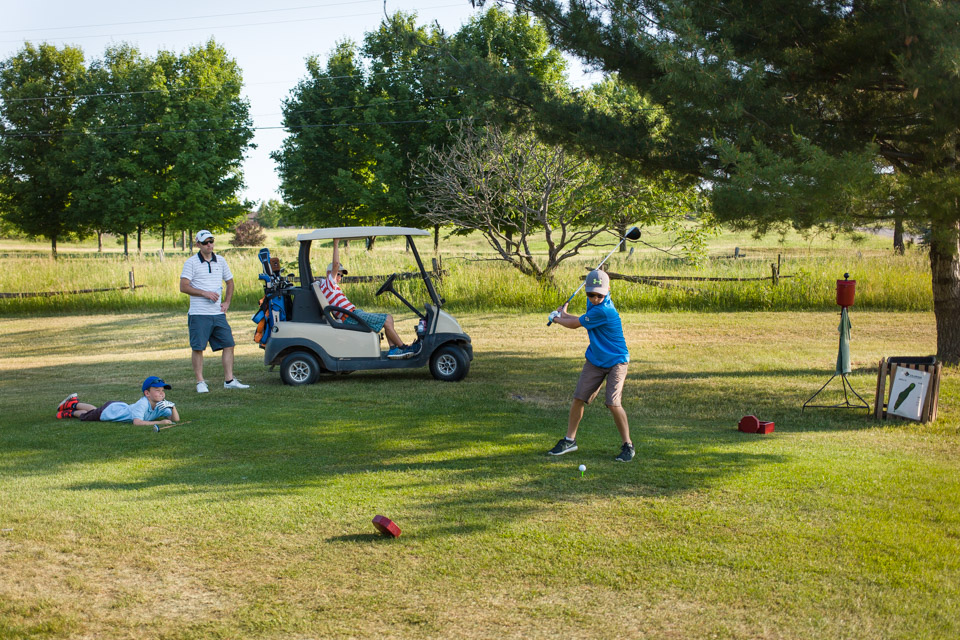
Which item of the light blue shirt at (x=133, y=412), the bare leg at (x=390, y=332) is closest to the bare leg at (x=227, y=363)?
the light blue shirt at (x=133, y=412)

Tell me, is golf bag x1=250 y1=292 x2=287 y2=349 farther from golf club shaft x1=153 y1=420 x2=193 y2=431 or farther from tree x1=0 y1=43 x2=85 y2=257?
tree x1=0 y1=43 x2=85 y2=257

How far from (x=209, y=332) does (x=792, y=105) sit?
7.27 metres

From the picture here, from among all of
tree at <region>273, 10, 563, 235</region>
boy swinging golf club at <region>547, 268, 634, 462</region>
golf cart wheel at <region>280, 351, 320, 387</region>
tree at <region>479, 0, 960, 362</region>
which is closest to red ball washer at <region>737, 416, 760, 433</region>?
boy swinging golf club at <region>547, 268, 634, 462</region>

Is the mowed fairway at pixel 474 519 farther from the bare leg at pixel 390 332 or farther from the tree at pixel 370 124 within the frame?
the tree at pixel 370 124

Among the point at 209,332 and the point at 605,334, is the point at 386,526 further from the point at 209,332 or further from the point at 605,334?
the point at 209,332

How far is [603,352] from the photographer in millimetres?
6262

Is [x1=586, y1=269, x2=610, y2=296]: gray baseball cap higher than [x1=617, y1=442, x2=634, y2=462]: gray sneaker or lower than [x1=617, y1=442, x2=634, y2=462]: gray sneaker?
higher

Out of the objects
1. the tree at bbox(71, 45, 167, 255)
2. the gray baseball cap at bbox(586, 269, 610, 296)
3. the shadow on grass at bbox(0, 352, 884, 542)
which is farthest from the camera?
the tree at bbox(71, 45, 167, 255)

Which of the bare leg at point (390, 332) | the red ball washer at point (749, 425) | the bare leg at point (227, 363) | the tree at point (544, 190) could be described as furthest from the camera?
the tree at point (544, 190)

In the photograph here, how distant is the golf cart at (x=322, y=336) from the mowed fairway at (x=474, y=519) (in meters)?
0.44

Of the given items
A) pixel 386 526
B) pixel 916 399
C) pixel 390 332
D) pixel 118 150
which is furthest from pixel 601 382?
pixel 118 150

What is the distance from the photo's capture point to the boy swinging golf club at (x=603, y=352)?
6.16m

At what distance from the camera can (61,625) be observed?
371 centimetres

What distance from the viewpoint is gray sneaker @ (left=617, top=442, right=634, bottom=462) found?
6254 mm
